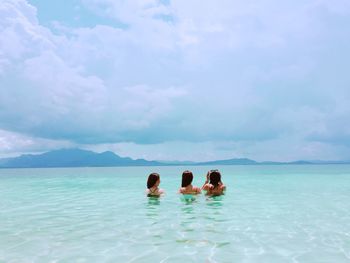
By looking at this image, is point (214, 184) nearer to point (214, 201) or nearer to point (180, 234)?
point (214, 201)

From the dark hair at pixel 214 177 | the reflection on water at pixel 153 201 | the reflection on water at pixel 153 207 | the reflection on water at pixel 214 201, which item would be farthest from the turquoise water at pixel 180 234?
the dark hair at pixel 214 177

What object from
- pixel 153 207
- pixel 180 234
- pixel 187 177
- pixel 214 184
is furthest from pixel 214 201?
pixel 180 234

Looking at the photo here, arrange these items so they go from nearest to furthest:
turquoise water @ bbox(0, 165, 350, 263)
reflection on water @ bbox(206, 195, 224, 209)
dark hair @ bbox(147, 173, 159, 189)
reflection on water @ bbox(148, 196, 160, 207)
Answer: turquoise water @ bbox(0, 165, 350, 263), reflection on water @ bbox(206, 195, 224, 209), reflection on water @ bbox(148, 196, 160, 207), dark hair @ bbox(147, 173, 159, 189)

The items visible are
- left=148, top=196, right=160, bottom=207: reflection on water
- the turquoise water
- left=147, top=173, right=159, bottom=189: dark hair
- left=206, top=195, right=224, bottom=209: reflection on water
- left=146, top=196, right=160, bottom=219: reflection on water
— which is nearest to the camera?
the turquoise water

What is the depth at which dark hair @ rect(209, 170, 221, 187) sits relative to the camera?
47.5 feet

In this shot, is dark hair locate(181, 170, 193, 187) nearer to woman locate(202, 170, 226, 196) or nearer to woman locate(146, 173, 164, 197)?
woman locate(202, 170, 226, 196)

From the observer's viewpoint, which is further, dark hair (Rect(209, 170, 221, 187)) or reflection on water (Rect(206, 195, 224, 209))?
dark hair (Rect(209, 170, 221, 187))

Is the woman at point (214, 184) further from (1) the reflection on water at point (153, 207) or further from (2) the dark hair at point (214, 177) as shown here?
(1) the reflection on water at point (153, 207)

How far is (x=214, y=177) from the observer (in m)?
14.6

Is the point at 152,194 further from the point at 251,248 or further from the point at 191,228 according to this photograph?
the point at 251,248

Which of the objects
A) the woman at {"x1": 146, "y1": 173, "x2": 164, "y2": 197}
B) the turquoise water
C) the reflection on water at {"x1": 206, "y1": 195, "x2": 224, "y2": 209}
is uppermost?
the woman at {"x1": 146, "y1": 173, "x2": 164, "y2": 197}

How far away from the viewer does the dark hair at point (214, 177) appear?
14492 millimetres

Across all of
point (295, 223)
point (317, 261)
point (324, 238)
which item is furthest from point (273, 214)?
point (317, 261)

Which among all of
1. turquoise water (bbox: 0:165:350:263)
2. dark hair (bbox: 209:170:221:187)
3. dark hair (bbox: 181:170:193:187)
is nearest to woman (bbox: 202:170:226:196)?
dark hair (bbox: 209:170:221:187)
